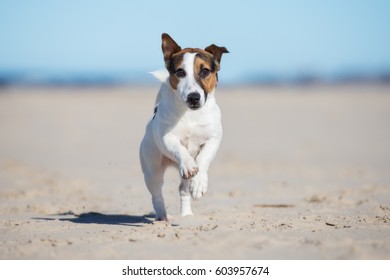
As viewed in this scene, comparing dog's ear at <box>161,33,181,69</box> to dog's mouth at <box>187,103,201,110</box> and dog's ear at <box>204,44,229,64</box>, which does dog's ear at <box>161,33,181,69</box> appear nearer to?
dog's ear at <box>204,44,229,64</box>

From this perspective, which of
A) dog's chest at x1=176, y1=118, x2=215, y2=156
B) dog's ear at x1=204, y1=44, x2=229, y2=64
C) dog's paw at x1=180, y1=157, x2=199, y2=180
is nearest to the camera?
dog's paw at x1=180, y1=157, x2=199, y2=180

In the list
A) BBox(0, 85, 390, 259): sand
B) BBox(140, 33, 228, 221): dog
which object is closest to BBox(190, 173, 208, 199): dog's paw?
BBox(140, 33, 228, 221): dog

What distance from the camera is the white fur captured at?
643 cm

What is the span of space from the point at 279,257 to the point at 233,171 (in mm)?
8345

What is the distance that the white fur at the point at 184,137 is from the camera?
253 inches

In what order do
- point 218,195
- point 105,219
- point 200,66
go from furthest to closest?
point 218,195
point 105,219
point 200,66

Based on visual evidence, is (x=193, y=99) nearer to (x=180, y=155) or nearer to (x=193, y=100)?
(x=193, y=100)

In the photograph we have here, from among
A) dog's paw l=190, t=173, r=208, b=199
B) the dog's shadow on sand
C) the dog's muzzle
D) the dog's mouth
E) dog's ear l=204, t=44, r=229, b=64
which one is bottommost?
the dog's shadow on sand

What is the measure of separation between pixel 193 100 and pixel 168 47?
2.88 feet

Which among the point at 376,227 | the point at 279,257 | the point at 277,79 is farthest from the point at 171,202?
the point at 277,79

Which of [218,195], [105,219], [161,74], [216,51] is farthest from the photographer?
[218,195]

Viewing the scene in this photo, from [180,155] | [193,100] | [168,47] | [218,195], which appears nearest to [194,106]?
[193,100]

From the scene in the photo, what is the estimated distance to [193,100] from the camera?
642 centimetres

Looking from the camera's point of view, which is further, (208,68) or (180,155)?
(208,68)
